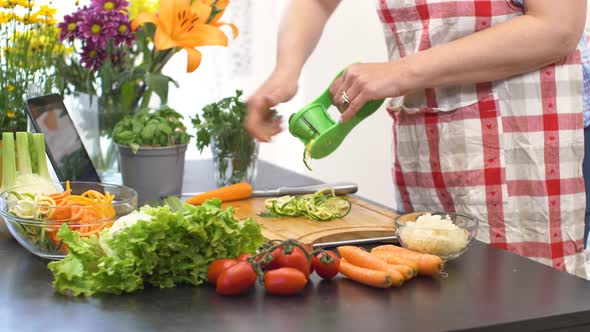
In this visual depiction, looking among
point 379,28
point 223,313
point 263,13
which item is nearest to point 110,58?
point 223,313

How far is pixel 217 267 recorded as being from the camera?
1.23 m

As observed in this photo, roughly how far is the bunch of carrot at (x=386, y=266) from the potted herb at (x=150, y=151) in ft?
2.17

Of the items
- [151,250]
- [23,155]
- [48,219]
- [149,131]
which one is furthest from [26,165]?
[151,250]

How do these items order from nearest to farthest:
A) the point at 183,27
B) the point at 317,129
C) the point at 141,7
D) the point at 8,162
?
the point at 8,162 → the point at 317,129 → the point at 183,27 → the point at 141,7

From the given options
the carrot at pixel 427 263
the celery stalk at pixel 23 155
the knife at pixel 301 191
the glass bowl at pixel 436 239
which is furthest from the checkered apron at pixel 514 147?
the celery stalk at pixel 23 155

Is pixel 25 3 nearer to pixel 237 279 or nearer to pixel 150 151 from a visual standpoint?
pixel 150 151

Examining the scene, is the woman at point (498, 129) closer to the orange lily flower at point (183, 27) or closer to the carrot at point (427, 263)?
the orange lily flower at point (183, 27)

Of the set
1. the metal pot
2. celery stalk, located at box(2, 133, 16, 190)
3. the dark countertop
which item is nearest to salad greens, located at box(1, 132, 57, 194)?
celery stalk, located at box(2, 133, 16, 190)

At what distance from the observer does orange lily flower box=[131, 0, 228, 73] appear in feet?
6.30

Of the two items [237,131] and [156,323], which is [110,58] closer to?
[237,131]

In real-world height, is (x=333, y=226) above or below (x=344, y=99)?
below

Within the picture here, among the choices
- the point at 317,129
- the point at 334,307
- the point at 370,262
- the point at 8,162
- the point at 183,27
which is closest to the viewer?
the point at 334,307

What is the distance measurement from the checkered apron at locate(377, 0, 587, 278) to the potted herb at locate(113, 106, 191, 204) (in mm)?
547

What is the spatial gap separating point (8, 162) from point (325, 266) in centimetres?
62
